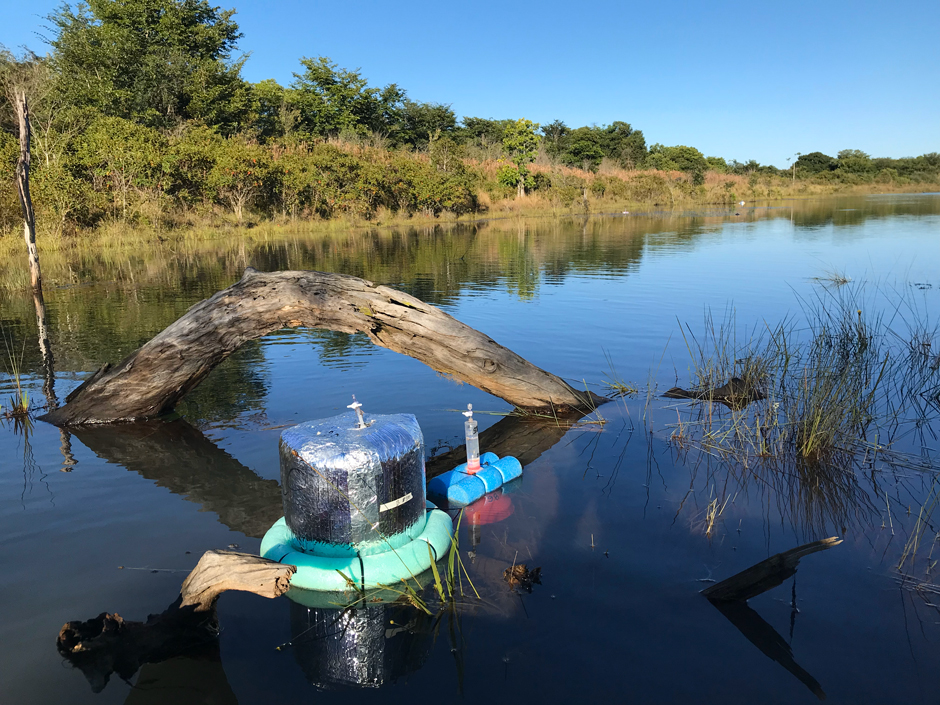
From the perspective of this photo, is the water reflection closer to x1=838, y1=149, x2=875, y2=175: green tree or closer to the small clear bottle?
the small clear bottle

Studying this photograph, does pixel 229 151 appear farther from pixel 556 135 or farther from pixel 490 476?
pixel 556 135

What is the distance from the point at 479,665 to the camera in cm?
295

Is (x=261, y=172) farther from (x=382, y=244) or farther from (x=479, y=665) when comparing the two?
(x=479, y=665)

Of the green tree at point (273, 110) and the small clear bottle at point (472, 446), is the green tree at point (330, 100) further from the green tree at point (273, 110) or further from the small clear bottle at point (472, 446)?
the small clear bottle at point (472, 446)

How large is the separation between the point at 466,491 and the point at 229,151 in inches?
979

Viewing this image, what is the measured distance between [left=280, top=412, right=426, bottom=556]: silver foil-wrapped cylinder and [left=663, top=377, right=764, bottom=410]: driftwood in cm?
375

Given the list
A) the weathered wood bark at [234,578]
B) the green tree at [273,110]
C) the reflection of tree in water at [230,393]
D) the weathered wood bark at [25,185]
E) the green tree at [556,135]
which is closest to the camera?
the weathered wood bark at [234,578]

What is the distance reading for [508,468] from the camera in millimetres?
4910

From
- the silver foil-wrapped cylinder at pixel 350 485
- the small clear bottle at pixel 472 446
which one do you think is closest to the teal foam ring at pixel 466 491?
the small clear bottle at pixel 472 446

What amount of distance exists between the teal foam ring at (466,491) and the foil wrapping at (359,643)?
1.23 metres

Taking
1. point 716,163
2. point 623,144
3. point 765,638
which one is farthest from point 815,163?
point 765,638

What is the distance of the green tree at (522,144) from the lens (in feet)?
131

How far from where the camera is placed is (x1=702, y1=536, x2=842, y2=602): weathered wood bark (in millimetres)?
3086

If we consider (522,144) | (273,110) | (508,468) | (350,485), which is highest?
(273,110)
